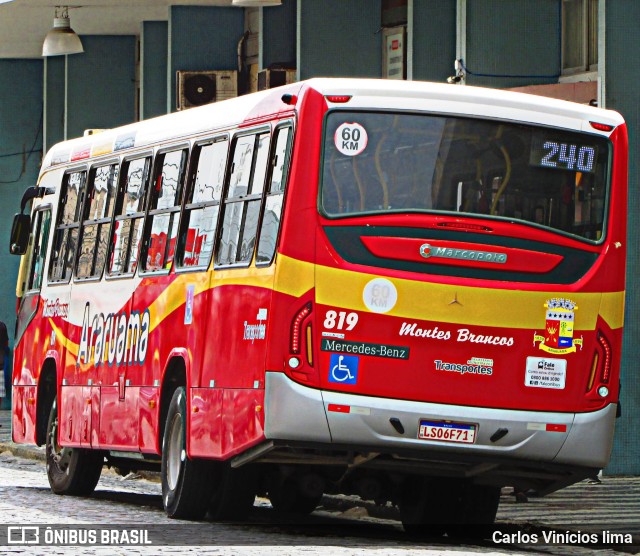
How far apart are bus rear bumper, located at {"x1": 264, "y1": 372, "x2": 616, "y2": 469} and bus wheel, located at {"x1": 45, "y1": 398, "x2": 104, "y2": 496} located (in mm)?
5455

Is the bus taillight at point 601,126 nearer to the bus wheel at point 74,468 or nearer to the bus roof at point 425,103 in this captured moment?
the bus roof at point 425,103

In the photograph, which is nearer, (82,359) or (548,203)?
(548,203)

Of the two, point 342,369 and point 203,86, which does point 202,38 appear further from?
point 342,369

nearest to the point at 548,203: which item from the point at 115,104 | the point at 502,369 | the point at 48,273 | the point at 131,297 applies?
the point at 502,369

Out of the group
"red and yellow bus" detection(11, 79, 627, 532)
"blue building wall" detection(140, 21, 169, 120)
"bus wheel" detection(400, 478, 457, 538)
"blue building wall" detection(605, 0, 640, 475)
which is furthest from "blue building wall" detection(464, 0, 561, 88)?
"blue building wall" detection(140, 21, 169, 120)

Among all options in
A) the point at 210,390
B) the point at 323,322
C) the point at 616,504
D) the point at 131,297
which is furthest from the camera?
the point at 616,504

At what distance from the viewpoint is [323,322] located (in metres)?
12.6

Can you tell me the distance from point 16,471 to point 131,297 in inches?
286

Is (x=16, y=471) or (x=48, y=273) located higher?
(x=48, y=273)

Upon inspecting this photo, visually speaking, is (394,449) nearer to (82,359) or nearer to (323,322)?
(323,322)

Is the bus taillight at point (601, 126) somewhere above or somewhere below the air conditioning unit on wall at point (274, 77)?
below

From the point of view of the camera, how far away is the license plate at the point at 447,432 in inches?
500

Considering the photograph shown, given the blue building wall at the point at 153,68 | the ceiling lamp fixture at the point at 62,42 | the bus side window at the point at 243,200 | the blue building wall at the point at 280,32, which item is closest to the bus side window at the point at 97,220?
the bus side window at the point at 243,200

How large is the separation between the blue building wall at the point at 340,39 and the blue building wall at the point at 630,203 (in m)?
5.74
